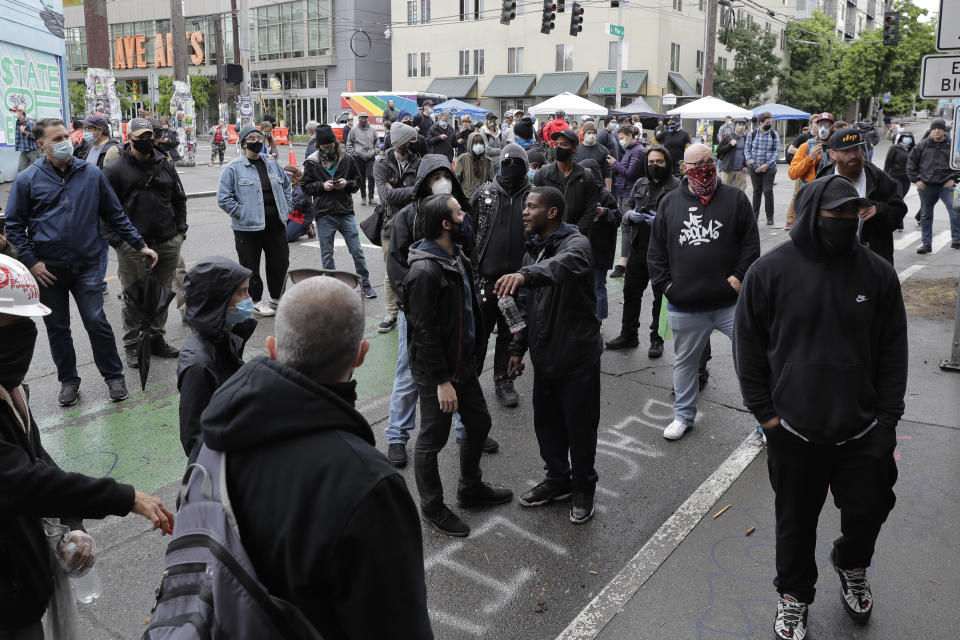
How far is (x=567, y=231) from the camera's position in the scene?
410 centimetres

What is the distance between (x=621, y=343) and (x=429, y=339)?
3801 millimetres

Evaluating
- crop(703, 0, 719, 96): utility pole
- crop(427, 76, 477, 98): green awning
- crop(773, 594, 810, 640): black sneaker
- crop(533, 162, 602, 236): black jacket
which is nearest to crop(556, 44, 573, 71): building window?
crop(427, 76, 477, 98): green awning

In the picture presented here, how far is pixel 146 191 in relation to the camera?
672 cm

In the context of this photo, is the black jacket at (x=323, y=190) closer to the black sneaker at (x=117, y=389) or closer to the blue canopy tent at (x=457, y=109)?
the black sneaker at (x=117, y=389)

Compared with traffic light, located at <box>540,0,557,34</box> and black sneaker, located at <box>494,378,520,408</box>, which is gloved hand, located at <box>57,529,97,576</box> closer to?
black sneaker, located at <box>494,378,520,408</box>

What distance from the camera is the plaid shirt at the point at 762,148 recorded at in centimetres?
1413

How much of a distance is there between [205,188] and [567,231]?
1732 centimetres

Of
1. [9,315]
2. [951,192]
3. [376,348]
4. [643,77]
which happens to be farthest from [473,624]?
[643,77]

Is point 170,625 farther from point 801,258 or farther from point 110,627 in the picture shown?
point 801,258

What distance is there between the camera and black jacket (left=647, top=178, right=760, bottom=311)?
5.00 m

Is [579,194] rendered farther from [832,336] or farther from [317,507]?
[317,507]

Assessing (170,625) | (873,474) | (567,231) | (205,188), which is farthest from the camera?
(205,188)

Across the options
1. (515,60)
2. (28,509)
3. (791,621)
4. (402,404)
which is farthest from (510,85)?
(28,509)

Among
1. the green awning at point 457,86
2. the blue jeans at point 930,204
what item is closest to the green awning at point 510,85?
the green awning at point 457,86
